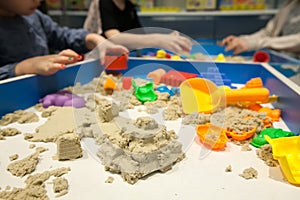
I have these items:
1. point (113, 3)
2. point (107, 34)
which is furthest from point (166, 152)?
point (113, 3)

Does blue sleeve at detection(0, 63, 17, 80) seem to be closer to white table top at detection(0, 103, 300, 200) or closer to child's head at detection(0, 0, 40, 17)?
child's head at detection(0, 0, 40, 17)

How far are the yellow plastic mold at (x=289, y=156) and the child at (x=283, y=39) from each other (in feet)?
3.08

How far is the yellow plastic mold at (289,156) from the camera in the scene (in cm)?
39

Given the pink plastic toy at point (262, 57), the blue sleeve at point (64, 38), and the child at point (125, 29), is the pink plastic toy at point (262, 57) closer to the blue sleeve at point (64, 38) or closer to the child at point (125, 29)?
the child at point (125, 29)

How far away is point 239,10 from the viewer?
6.13 feet

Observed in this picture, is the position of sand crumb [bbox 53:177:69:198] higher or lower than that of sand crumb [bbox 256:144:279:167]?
higher

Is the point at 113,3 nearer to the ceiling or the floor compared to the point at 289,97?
nearer to the ceiling

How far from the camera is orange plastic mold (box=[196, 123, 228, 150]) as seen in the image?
49 centimetres

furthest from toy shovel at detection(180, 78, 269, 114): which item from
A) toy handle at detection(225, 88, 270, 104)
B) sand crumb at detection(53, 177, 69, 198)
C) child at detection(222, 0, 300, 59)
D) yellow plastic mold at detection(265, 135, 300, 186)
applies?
child at detection(222, 0, 300, 59)

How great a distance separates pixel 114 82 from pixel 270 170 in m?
0.54

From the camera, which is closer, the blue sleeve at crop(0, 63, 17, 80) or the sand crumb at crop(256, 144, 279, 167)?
the sand crumb at crop(256, 144, 279, 167)

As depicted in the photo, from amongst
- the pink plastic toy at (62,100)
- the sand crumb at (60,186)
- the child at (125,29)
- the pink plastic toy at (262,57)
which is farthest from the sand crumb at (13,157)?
the pink plastic toy at (262,57)

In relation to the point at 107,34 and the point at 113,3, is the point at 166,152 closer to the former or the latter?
the point at 107,34

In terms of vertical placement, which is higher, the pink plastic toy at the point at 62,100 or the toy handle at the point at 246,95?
the toy handle at the point at 246,95
